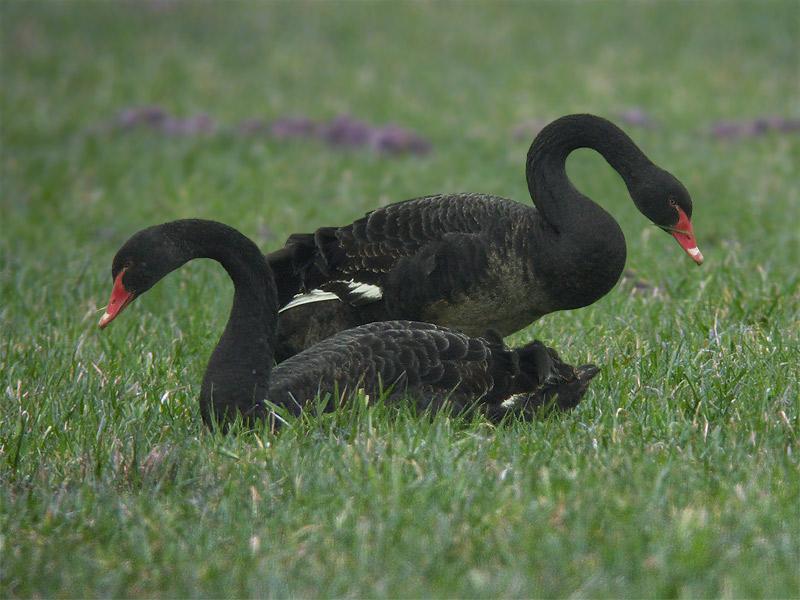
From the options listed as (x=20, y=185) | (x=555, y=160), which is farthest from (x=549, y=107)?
(x=555, y=160)

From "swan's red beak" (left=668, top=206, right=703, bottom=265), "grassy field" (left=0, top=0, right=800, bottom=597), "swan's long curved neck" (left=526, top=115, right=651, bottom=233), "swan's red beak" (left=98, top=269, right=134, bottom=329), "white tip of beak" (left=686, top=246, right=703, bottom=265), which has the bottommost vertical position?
"grassy field" (left=0, top=0, right=800, bottom=597)

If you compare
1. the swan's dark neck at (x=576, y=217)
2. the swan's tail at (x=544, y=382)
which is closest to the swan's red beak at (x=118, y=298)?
the swan's tail at (x=544, y=382)

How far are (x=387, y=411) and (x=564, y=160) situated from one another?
1938 mm

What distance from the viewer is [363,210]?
10812mm

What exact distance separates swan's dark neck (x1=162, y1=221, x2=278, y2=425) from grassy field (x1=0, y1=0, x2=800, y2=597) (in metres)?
0.19

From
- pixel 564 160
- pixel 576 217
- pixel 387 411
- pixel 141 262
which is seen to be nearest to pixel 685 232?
pixel 576 217

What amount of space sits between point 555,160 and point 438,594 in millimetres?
3256

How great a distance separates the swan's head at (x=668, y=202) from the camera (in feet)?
19.9

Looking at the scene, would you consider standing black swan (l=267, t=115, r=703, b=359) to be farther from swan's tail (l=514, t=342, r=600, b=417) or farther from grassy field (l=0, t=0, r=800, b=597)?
swan's tail (l=514, t=342, r=600, b=417)

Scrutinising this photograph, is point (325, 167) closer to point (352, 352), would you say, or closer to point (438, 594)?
point (352, 352)

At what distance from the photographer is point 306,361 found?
546cm

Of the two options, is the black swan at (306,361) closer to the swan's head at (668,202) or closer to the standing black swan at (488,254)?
the standing black swan at (488,254)

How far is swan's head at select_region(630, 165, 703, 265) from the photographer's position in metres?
6.06

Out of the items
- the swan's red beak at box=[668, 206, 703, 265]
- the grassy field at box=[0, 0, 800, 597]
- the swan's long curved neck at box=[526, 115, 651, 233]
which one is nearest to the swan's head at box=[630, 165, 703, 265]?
the swan's red beak at box=[668, 206, 703, 265]
